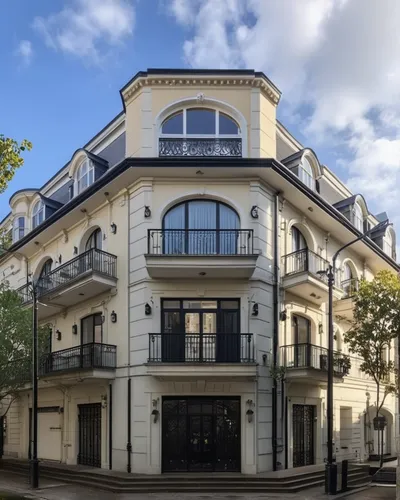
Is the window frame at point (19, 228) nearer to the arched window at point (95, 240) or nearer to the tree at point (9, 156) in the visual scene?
the arched window at point (95, 240)

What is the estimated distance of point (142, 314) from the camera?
66.7 feet

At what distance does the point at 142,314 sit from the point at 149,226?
3.06 metres

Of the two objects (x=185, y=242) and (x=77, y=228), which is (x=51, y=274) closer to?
(x=77, y=228)

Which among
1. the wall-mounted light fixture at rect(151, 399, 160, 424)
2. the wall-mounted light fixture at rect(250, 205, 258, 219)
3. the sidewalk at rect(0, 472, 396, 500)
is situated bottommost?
the sidewalk at rect(0, 472, 396, 500)

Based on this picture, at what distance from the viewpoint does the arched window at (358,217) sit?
28.4 metres

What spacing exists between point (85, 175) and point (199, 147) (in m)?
6.27

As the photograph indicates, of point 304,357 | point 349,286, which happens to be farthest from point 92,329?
point 349,286

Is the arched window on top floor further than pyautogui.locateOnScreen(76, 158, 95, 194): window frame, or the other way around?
pyautogui.locateOnScreen(76, 158, 95, 194): window frame

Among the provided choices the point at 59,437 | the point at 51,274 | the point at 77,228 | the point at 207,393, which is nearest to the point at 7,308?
the point at 51,274

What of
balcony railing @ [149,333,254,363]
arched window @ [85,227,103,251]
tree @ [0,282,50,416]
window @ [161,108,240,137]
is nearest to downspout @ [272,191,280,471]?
balcony railing @ [149,333,254,363]

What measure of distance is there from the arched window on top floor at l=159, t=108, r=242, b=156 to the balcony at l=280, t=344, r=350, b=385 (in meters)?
7.32

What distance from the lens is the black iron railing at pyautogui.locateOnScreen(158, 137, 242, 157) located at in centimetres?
2067

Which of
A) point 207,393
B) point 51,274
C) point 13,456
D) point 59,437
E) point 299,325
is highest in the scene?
point 51,274

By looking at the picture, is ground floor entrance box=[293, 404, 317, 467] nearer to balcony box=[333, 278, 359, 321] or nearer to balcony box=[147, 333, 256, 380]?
balcony box=[147, 333, 256, 380]
